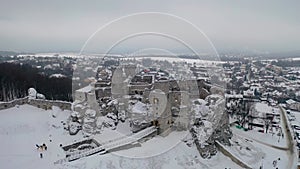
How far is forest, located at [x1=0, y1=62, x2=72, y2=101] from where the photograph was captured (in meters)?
23.5

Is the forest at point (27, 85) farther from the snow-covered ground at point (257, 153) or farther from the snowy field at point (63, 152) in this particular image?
the snow-covered ground at point (257, 153)

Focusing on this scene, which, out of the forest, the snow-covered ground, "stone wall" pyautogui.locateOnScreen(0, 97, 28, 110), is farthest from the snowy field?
the forest

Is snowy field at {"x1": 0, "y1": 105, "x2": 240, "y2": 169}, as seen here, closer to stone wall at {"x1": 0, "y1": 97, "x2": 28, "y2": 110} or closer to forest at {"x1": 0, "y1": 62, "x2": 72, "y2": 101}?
stone wall at {"x1": 0, "y1": 97, "x2": 28, "y2": 110}

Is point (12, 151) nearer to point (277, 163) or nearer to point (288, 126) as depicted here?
point (277, 163)

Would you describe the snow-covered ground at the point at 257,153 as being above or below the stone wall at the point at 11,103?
below

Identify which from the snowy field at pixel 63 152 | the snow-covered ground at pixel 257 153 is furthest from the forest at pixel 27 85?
the snow-covered ground at pixel 257 153

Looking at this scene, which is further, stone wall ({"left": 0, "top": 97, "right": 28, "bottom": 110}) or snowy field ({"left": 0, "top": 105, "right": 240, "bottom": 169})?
stone wall ({"left": 0, "top": 97, "right": 28, "bottom": 110})

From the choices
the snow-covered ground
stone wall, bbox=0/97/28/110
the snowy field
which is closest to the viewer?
the snowy field

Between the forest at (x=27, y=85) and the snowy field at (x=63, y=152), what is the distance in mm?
6986

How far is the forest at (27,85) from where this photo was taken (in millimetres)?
23547

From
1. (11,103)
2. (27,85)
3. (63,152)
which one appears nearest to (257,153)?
(63,152)

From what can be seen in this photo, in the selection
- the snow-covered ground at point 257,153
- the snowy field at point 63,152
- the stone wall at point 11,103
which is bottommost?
the snow-covered ground at point 257,153

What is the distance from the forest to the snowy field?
6.99 m

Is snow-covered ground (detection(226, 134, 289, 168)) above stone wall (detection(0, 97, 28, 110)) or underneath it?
underneath
